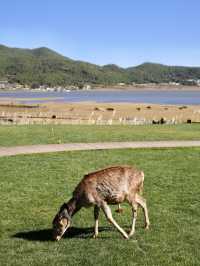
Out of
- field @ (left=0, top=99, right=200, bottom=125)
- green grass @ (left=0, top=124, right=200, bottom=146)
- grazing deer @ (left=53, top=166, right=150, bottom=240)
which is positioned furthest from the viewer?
field @ (left=0, top=99, right=200, bottom=125)

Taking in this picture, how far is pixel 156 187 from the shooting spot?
64.7 ft

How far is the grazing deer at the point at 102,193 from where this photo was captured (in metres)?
12.3

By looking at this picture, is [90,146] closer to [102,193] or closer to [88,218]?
[88,218]

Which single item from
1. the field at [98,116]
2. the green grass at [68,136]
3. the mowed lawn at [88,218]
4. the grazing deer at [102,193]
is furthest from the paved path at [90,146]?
the field at [98,116]

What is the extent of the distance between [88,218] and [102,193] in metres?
3.02

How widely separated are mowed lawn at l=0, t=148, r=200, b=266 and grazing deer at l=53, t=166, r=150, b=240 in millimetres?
584

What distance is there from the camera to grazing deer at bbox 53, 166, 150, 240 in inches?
484

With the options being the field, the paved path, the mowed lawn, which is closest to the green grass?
the paved path

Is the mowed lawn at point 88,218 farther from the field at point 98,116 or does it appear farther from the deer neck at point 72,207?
the field at point 98,116

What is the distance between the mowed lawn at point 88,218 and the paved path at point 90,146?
3.49 m

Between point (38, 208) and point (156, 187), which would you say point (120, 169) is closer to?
point (38, 208)

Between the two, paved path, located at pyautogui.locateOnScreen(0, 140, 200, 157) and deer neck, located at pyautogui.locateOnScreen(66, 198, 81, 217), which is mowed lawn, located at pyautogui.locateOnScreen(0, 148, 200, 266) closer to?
deer neck, located at pyautogui.locateOnScreen(66, 198, 81, 217)

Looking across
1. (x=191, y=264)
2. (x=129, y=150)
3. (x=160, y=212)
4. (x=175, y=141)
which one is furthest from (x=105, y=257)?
(x=175, y=141)

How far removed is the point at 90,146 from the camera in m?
31.9
